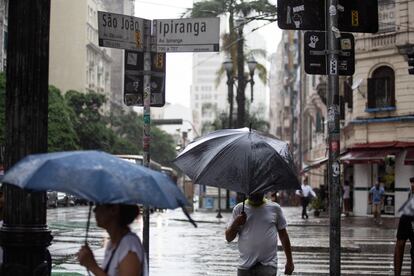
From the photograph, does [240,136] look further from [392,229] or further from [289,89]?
[289,89]

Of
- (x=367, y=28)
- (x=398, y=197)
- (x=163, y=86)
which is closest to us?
(x=367, y=28)

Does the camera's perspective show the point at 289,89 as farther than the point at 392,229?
Yes

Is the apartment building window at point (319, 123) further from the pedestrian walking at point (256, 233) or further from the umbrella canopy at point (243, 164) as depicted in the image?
the pedestrian walking at point (256, 233)

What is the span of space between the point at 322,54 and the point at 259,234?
2454mm

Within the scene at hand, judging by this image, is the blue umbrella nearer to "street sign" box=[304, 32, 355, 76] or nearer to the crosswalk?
"street sign" box=[304, 32, 355, 76]

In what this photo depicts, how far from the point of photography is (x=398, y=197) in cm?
3616

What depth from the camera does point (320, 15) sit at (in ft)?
29.2

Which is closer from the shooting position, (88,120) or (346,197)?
(346,197)

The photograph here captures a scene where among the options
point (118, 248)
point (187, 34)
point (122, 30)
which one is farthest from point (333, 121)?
point (118, 248)

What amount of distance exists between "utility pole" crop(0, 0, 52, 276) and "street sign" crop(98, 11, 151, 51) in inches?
76.2

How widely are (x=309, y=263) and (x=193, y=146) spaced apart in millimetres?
8294

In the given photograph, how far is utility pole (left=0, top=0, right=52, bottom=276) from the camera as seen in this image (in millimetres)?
6559

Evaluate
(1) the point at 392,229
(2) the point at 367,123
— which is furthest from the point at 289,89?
(1) the point at 392,229

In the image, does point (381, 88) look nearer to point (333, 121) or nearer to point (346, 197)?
point (346, 197)
